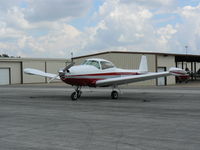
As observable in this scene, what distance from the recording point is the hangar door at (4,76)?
4928 cm

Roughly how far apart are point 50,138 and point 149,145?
2.37 meters

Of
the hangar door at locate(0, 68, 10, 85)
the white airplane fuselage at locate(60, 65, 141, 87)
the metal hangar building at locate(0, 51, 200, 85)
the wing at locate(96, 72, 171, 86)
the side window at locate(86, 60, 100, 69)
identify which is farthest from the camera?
the hangar door at locate(0, 68, 10, 85)

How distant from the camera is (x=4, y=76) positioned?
163ft

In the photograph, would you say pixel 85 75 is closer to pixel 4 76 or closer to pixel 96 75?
pixel 96 75

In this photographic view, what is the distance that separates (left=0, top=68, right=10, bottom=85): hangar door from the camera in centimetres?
4928

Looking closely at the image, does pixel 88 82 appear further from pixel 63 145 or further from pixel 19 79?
pixel 19 79

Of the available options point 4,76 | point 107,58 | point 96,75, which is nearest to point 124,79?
point 96,75

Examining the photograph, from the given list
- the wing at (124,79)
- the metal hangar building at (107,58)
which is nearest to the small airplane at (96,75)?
the wing at (124,79)

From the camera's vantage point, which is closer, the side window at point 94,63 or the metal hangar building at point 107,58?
the side window at point 94,63

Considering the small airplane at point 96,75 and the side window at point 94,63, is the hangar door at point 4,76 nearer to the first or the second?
the small airplane at point 96,75

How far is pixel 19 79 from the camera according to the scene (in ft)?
169

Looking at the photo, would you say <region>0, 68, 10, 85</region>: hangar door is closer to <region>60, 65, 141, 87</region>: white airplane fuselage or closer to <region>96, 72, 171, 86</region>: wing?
<region>60, 65, 141, 87</region>: white airplane fuselage

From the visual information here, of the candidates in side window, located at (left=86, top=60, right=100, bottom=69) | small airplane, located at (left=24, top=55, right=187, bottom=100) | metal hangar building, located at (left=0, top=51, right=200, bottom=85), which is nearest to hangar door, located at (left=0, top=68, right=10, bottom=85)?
metal hangar building, located at (left=0, top=51, right=200, bottom=85)

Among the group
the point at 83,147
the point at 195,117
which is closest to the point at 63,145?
the point at 83,147
